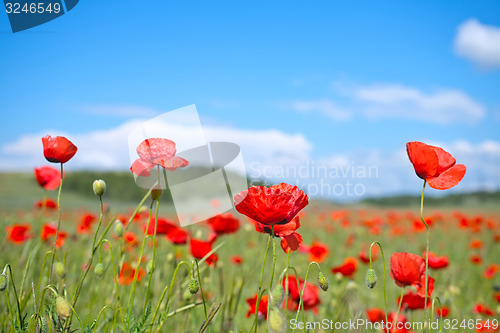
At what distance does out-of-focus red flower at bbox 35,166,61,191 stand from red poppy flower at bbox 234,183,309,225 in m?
0.99

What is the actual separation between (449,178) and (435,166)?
0.22ft

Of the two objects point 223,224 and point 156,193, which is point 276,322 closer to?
point 156,193

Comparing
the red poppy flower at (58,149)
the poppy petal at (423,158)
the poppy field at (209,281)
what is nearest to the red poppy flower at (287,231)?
the poppy field at (209,281)

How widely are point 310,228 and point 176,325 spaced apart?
4.86 meters

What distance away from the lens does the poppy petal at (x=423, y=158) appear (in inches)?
42.9

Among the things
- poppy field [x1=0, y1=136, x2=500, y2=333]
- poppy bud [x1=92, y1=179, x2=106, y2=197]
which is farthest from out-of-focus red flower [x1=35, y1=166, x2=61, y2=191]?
poppy bud [x1=92, y1=179, x2=106, y2=197]

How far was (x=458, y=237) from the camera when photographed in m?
6.33

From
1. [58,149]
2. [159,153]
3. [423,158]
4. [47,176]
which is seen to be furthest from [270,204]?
[47,176]

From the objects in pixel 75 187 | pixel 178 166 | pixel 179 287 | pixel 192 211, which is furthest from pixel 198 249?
pixel 75 187

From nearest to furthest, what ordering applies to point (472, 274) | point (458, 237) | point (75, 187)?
point (472, 274) < point (458, 237) < point (75, 187)

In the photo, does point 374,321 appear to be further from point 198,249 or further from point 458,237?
point 458,237

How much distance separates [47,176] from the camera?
1.68 m

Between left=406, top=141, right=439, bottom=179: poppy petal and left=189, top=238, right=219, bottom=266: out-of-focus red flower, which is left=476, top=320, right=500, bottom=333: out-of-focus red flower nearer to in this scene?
left=406, top=141, right=439, bottom=179: poppy petal

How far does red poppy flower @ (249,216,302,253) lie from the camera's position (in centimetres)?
103
